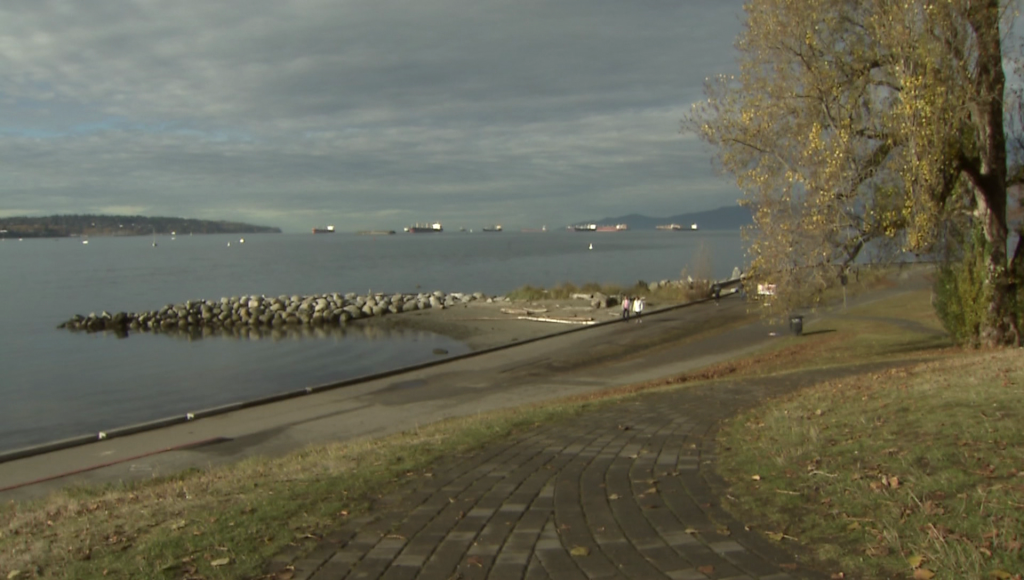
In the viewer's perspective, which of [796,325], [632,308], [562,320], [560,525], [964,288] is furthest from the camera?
[632,308]

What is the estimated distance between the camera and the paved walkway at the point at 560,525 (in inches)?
190

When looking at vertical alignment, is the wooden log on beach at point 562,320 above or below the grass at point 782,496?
below

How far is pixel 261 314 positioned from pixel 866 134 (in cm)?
3895

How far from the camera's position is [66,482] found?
37.6 ft

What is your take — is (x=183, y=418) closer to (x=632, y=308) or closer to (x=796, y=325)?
(x=796, y=325)

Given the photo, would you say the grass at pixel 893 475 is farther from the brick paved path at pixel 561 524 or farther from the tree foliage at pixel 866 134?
the tree foliage at pixel 866 134

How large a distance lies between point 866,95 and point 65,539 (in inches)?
594

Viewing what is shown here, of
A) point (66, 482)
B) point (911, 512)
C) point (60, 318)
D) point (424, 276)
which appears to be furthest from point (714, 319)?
point (424, 276)

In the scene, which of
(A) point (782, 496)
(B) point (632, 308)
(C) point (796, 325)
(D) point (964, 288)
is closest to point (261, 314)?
(B) point (632, 308)

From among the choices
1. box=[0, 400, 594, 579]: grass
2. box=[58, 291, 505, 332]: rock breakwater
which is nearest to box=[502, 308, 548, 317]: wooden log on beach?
box=[58, 291, 505, 332]: rock breakwater

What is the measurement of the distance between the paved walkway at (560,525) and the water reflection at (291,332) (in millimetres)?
27653

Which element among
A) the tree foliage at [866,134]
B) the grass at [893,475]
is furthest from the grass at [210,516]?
the tree foliage at [866,134]

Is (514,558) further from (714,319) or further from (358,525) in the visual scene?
(714,319)

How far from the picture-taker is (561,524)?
5566mm
